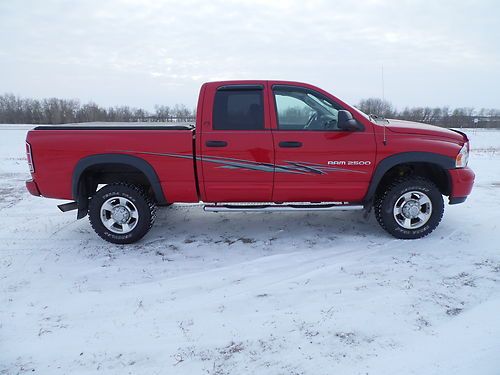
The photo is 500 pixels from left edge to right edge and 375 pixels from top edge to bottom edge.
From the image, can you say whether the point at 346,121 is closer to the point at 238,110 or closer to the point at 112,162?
the point at 238,110

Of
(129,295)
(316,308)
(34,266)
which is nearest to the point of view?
(316,308)

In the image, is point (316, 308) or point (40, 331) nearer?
point (40, 331)

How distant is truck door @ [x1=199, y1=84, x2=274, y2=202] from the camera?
4102 mm

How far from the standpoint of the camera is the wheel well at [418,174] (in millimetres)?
4496

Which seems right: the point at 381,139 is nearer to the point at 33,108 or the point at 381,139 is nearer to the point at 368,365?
the point at 368,365

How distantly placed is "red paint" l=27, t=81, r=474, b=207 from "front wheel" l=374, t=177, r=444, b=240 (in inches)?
12.2

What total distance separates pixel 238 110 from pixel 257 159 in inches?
25.3

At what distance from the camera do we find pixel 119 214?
14.1 feet

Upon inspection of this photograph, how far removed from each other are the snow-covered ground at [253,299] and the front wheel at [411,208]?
0.56 feet

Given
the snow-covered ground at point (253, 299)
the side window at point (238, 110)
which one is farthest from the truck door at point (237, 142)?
the snow-covered ground at point (253, 299)

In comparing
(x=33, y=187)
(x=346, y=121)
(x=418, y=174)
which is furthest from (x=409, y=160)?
(x=33, y=187)

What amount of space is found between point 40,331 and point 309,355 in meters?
2.05

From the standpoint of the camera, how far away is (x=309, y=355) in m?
2.36

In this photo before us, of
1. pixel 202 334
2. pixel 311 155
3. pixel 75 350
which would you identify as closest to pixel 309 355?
pixel 202 334
